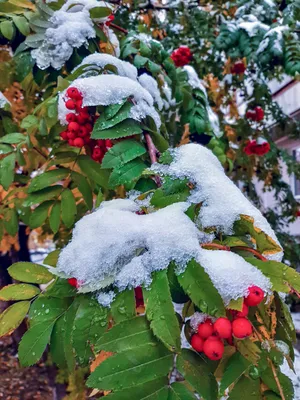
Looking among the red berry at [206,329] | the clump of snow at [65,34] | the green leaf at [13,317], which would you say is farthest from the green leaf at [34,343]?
the clump of snow at [65,34]

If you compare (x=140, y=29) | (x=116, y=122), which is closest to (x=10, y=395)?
(x=140, y=29)

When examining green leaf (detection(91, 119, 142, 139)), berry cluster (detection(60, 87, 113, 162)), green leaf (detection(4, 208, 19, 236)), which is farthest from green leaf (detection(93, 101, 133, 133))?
green leaf (detection(4, 208, 19, 236))

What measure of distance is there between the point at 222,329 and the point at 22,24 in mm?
1180

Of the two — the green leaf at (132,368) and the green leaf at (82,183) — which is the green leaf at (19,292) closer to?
the green leaf at (132,368)

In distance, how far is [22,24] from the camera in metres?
1.33

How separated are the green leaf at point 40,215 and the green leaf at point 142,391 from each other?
2.52 ft

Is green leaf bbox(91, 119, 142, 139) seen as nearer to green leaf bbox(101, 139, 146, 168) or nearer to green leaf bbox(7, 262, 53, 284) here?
green leaf bbox(101, 139, 146, 168)

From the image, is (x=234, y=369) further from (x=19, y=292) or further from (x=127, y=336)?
(x=19, y=292)

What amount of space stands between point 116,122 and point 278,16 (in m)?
1.85

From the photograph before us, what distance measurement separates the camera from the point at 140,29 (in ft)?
6.08

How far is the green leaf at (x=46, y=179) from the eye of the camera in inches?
45.2

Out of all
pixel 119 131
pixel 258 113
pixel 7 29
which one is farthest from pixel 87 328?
pixel 258 113

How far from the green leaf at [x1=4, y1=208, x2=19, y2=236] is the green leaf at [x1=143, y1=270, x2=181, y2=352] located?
109cm

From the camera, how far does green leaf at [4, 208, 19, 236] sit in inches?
60.6
